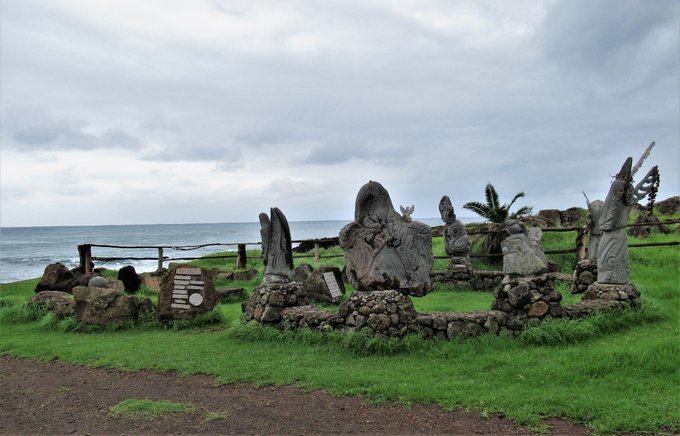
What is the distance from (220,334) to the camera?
901cm

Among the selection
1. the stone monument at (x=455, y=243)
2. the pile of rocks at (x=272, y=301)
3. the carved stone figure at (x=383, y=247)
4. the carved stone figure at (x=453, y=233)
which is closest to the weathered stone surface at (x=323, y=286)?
the pile of rocks at (x=272, y=301)

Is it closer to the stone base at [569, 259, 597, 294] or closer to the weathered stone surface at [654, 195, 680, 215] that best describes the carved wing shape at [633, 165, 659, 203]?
the stone base at [569, 259, 597, 294]

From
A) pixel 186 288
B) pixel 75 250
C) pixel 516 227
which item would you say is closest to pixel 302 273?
pixel 186 288

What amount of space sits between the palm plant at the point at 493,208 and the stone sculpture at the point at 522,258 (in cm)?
1053

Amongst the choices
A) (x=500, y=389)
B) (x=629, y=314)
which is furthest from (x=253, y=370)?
(x=629, y=314)

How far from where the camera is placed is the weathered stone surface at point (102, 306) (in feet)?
32.4

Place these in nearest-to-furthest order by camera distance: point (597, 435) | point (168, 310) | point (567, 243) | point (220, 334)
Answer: point (597, 435)
point (220, 334)
point (168, 310)
point (567, 243)

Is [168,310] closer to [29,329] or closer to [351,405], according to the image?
[29,329]

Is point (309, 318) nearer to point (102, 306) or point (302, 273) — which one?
point (102, 306)

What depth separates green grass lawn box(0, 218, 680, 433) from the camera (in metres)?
5.12

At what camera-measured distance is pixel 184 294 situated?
10227mm

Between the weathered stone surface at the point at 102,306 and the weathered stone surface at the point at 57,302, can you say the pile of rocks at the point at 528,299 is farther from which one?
the weathered stone surface at the point at 57,302

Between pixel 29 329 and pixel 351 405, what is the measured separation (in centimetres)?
798

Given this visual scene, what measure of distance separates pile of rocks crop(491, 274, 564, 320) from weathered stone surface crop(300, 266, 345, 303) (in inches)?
206
